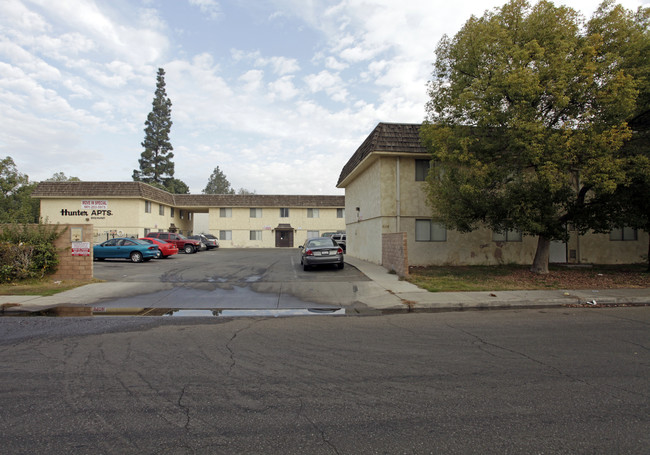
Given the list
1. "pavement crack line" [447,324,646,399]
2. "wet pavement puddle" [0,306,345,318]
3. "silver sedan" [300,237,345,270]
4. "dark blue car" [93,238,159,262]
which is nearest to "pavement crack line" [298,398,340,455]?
"pavement crack line" [447,324,646,399]

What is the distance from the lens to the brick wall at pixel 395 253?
13.1 m

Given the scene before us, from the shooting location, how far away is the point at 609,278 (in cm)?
1279

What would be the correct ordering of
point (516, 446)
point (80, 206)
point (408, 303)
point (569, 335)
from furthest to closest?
1. point (80, 206)
2. point (408, 303)
3. point (569, 335)
4. point (516, 446)

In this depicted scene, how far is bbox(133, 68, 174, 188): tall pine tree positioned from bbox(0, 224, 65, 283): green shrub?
55.0 meters

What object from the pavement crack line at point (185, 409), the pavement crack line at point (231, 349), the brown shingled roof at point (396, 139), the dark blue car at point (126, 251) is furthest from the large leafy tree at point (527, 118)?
the dark blue car at point (126, 251)

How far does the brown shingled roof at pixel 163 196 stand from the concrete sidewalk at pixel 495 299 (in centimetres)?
3139

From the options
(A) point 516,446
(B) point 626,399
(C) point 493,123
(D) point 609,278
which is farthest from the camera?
(D) point 609,278

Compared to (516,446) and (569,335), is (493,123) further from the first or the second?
(516,446)

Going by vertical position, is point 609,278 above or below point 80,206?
below

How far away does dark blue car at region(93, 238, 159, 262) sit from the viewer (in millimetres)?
21125

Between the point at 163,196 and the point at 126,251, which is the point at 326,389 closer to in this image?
the point at 126,251

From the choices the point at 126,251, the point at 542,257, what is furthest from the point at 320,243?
the point at 126,251

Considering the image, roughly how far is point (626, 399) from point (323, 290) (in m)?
8.16

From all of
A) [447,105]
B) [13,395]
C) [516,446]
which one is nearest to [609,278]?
[447,105]
